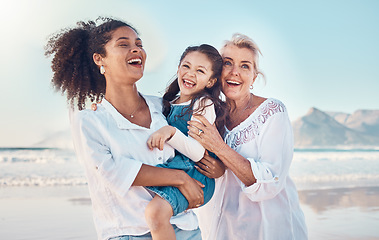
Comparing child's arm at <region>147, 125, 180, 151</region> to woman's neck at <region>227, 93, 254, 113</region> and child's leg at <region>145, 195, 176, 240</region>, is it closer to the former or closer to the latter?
child's leg at <region>145, 195, 176, 240</region>

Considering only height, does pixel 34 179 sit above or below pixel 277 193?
below


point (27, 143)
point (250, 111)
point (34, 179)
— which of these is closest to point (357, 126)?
point (27, 143)

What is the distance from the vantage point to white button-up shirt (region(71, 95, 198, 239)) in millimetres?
1961

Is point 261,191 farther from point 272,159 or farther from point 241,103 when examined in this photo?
point 241,103

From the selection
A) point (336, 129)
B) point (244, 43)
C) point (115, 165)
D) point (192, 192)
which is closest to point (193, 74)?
point (244, 43)

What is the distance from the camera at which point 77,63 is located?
7.96 ft

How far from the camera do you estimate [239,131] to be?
283 centimetres

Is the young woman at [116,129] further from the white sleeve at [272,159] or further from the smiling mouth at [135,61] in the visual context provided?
the white sleeve at [272,159]

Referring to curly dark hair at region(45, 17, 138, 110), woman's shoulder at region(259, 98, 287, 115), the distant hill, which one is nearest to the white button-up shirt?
curly dark hair at region(45, 17, 138, 110)

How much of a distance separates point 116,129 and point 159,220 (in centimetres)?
49

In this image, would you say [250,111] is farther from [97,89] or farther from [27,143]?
[27,143]

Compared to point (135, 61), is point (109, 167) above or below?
below

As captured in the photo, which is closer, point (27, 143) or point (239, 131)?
point (239, 131)

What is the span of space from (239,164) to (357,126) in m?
26.9
